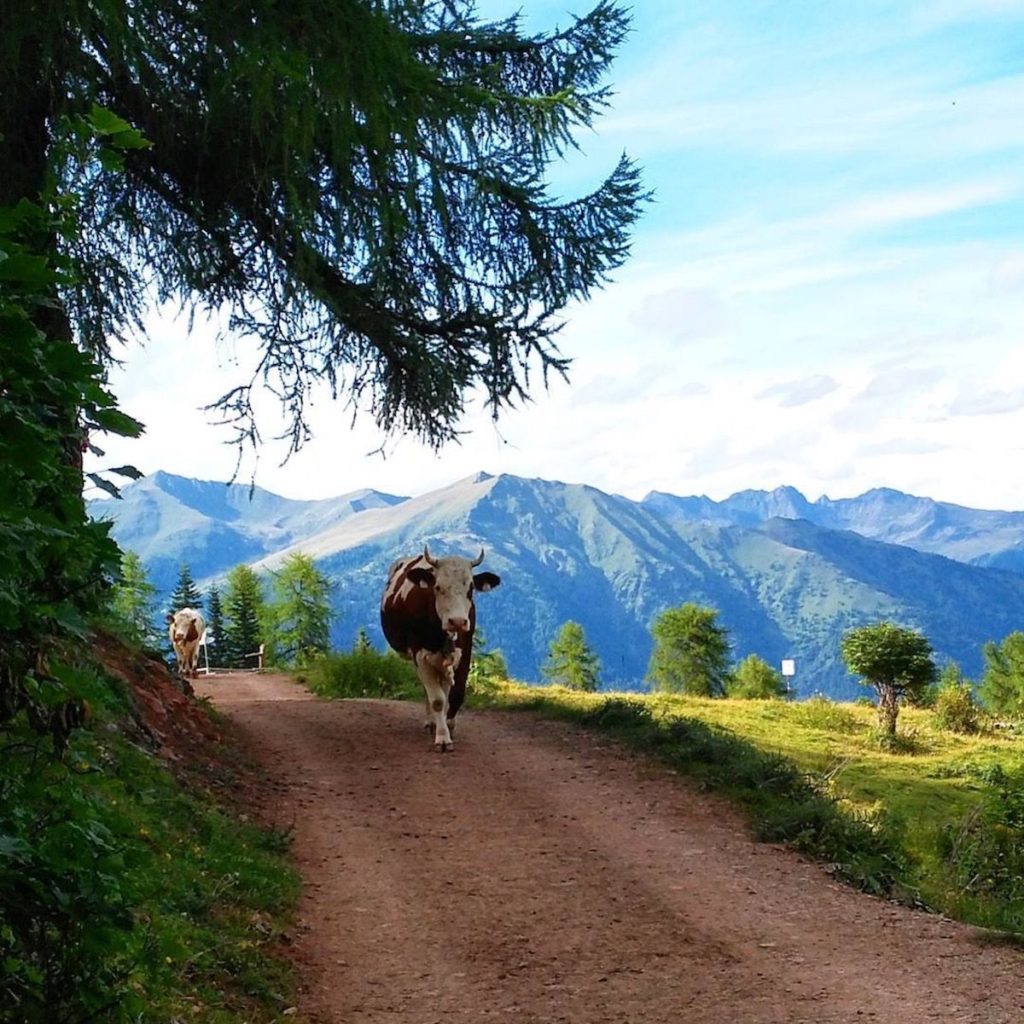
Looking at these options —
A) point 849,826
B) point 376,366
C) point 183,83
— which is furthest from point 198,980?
point 376,366

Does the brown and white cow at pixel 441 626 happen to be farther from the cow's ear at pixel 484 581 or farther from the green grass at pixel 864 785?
the green grass at pixel 864 785

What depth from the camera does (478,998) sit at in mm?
5902

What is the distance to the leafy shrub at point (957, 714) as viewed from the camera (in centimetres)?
2330

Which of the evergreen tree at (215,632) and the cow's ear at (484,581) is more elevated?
the cow's ear at (484,581)

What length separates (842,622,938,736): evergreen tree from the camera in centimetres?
2206

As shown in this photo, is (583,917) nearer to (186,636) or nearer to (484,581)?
(484,581)

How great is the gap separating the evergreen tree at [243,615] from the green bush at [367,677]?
40043 mm

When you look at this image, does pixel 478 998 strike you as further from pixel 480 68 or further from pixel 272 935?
pixel 480 68

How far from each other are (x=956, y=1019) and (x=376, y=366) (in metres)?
9.53

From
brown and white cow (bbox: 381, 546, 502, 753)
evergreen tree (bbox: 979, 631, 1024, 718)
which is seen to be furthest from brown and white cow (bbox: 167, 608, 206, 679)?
evergreen tree (bbox: 979, 631, 1024, 718)

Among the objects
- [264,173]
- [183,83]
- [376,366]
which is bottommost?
[376,366]

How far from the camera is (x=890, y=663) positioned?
881 inches

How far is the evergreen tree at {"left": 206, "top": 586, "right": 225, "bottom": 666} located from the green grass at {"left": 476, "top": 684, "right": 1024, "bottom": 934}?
134ft

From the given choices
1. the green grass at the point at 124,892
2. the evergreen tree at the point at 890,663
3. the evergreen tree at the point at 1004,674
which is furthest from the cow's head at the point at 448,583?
the evergreen tree at the point at 1004,674
